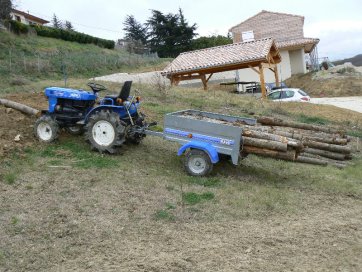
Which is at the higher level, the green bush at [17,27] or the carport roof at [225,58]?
the green bush at [17,27]

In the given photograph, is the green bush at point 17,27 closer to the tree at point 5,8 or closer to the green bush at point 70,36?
the tree at point 5,8

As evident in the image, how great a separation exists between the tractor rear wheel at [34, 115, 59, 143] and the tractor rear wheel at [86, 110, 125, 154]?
86 centimetres

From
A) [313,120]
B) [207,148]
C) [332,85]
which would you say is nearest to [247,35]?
[332,85]

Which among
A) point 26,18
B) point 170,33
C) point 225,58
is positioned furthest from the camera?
point 26,18

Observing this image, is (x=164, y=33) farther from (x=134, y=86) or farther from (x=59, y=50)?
(x=134, y=86)

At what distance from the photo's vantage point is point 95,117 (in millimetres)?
8000

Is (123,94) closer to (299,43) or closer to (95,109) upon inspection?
(95,109)

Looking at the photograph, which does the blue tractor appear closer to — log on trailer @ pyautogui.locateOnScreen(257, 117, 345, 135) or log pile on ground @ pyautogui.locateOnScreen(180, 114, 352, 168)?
log pile on ground @ pyautogui.locateOnScreen(180, 114, 352, 168)

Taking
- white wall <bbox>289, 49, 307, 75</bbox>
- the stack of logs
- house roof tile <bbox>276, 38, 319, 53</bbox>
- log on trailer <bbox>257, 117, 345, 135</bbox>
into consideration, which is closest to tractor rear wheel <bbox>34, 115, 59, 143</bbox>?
the stack of logs

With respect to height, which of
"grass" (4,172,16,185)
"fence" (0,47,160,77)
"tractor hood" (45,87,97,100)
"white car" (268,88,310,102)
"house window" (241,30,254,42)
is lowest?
"grass" (4,172,16,185)

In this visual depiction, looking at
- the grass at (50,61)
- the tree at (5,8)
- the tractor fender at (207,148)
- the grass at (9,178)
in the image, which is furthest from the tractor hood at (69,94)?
the tree at (5,8)

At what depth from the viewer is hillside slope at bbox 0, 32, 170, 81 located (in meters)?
26.6

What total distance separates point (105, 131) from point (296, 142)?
3.68 m

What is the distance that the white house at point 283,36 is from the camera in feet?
120
